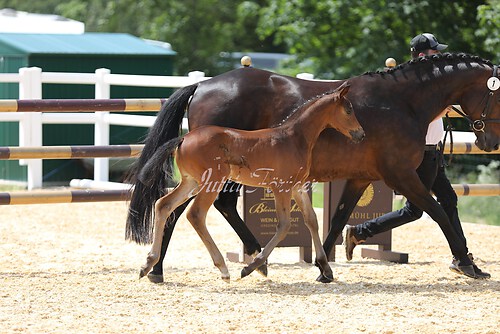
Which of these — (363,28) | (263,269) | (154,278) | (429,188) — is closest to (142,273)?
(154,278)

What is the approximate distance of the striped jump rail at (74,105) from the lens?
8266 mm

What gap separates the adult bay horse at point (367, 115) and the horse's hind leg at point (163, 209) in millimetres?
191

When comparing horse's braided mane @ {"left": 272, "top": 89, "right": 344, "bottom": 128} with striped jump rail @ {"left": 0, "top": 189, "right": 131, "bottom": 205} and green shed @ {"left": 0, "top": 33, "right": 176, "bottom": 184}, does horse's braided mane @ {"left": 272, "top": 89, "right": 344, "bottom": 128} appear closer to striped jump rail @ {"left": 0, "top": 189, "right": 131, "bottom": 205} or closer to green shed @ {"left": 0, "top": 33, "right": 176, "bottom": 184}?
striped jump rail @ {"left": 0, "top": 189, "right": 131, "bottom": 205}

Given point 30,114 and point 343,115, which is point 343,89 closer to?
point 343,115

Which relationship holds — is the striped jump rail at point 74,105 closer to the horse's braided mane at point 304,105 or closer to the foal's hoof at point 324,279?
the horse's braided mane at point 304,105

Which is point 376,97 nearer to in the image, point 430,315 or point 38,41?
point 430,315

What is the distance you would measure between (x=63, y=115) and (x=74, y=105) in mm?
5418

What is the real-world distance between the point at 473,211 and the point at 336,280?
6866mm

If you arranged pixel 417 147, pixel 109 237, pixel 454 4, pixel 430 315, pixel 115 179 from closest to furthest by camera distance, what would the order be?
pixel 430 315
pixel 417 147
pixel 109 237
pixel 115 179
pixel 454 4

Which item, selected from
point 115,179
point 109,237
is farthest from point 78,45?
point 109,237

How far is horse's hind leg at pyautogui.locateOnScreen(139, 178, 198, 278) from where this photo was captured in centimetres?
727

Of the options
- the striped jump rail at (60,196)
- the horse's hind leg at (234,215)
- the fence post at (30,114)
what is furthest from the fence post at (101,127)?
the horse's hind leg at (234,215)

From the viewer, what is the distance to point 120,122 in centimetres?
1362

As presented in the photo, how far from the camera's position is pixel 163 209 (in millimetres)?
7273
